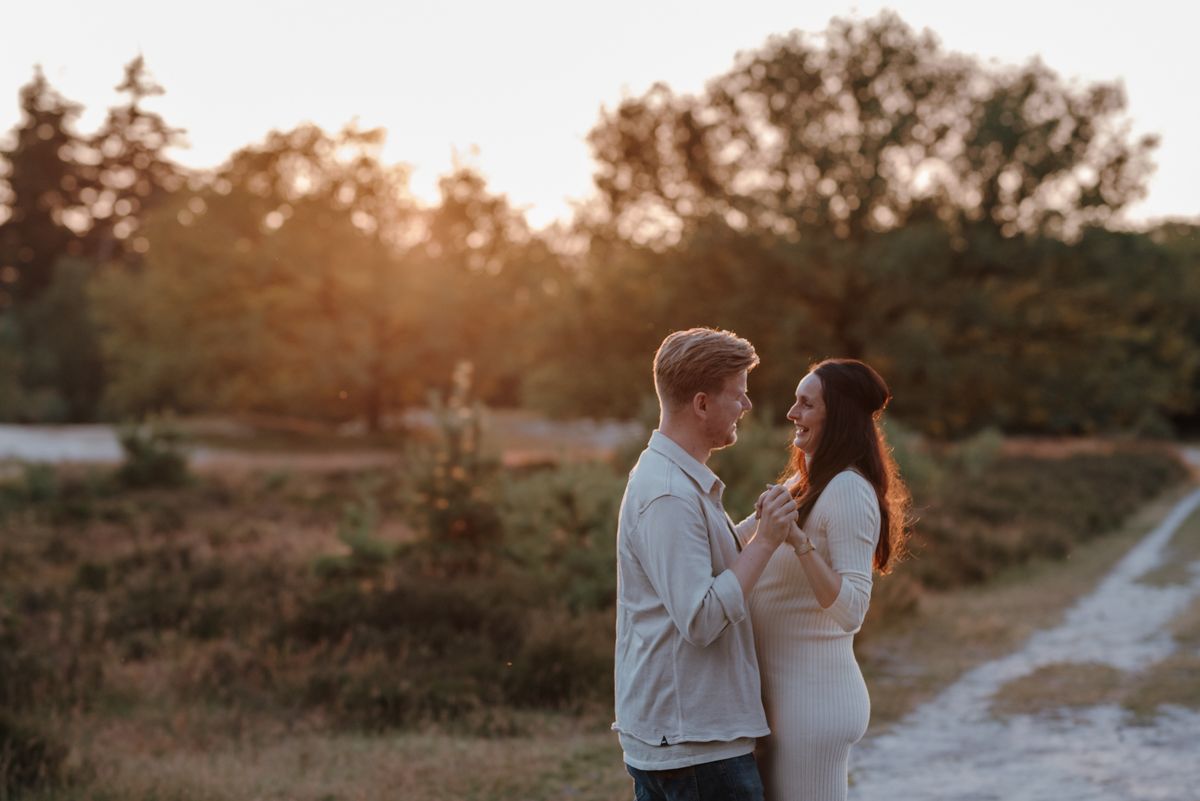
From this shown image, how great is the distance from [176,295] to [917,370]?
2759cm

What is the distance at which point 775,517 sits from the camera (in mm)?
3309

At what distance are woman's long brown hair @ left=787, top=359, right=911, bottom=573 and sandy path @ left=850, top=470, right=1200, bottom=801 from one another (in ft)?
12.9

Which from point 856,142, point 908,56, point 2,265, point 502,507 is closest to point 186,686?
point 502,507

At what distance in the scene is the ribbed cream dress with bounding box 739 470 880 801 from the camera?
11.5 feet

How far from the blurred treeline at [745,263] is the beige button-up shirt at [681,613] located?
29.7m

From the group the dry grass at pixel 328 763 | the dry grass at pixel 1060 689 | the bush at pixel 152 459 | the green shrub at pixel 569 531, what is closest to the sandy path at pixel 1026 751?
the dry grass at pixel 1060 689

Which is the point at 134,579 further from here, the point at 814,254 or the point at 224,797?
the point at 814,254

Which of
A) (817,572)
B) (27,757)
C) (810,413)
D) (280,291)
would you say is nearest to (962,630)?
(27,757)

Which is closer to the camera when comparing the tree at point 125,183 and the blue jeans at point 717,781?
the blue jeans at point 717,781

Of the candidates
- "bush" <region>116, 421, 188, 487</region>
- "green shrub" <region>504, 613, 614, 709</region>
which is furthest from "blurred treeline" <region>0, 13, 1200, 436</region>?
"green shrub" <region>504, 613, 614, 709</region>

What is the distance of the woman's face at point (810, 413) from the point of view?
12.5ft

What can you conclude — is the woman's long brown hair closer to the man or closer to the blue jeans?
the man

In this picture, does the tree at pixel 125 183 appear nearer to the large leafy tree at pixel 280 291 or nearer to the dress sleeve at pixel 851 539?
the large leafy tree at pixel 280 291

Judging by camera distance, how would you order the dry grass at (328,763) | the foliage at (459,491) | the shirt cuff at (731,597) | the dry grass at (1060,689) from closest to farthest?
1. the shirt cuff at (731,597)
2. the dry grass at (328,763)
3. the dry grass at (1060,689)
4. the foliage at (459,491)
